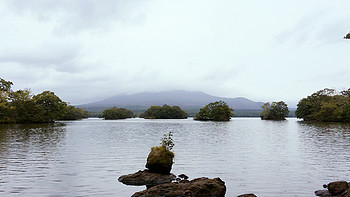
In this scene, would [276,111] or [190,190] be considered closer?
[190,190]

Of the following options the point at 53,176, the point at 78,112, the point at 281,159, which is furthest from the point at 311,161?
the point at 78,112

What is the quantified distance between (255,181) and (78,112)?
177207mm

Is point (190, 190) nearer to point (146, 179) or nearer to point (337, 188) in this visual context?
point (146, 179)

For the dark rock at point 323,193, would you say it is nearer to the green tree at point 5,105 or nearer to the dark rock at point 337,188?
the dark rock at point 337,188

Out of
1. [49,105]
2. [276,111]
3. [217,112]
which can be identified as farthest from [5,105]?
[276,111]

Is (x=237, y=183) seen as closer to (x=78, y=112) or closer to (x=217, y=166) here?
(x=217, y=166)

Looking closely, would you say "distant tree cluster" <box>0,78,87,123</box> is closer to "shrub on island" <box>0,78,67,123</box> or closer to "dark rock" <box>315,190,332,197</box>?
"shrub on island" <box>0,78,67,123</box>

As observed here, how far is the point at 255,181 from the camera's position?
15.8 m

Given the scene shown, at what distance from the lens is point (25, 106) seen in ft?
306

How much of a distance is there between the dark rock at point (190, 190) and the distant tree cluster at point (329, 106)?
10727cm

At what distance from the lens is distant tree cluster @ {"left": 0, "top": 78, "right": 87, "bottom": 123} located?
283 ft

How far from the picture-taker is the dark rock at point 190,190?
12320 millimetres

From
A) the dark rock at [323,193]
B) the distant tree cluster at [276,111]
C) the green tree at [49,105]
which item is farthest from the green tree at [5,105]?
the distant tree cluster at [276,111]

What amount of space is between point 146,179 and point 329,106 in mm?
112099
